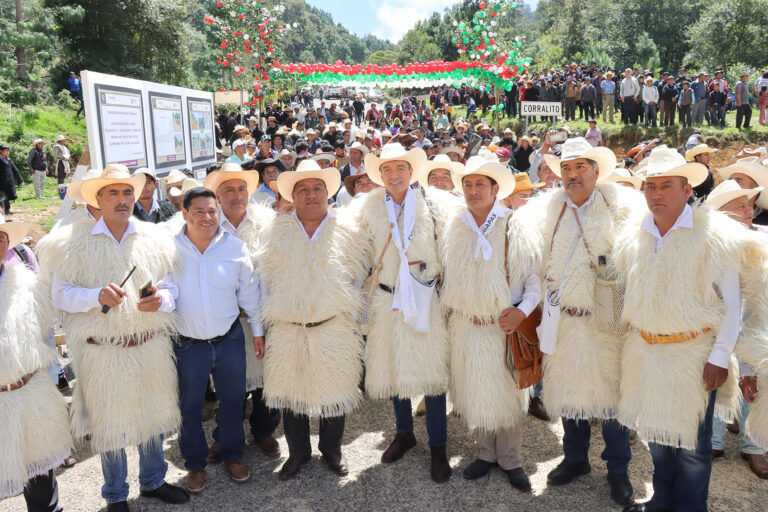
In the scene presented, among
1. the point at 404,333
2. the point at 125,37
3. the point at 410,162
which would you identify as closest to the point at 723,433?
the point at 404,333

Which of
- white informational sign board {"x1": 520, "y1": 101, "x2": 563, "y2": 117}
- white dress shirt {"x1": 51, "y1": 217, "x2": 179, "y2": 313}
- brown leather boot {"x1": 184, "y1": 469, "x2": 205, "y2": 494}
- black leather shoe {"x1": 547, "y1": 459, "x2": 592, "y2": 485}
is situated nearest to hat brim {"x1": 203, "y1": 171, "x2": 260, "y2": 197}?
white dress shirt {"x1": 51, "y1": 217, "x2": 179, "y2": 313}

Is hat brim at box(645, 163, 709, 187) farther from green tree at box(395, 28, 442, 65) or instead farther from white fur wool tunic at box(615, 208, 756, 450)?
green tree at box(395, 28, 442, 65)

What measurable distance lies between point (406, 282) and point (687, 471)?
6.46 feet

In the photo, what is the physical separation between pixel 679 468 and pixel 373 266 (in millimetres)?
2252

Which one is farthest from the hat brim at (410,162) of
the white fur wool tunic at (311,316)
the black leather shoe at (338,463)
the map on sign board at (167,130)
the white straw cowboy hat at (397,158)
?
the map on sign board at (167,130)

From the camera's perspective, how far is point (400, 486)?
12.1ft

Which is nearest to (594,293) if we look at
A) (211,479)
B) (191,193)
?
(191,193)

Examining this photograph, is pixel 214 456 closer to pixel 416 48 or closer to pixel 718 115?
pixel 718 115

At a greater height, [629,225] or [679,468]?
[629,225]

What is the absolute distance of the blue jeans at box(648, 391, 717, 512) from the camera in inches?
119

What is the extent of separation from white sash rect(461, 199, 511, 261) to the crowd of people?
0.01 m

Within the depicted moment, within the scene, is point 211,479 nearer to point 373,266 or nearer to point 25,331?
point 25,331

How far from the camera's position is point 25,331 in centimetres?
295

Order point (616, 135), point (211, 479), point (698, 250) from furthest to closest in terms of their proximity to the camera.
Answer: point (616, 135) → point (211, 479) → point (698, 250)
